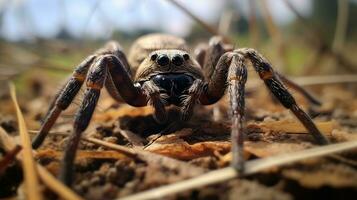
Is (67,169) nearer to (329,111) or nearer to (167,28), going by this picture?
(329,111)

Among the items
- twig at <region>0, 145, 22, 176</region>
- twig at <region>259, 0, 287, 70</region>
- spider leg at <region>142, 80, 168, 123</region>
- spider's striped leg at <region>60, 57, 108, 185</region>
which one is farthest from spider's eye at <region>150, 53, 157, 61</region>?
twig at <region>259, 0, 287, 70</region>

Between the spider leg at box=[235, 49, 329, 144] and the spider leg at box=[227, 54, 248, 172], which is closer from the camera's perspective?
the spider leg at box=[227, 54, 248, 172]

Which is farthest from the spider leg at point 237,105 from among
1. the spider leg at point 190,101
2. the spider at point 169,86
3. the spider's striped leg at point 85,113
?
the spider's striped leg at point 85,113

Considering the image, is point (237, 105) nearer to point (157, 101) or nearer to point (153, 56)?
point (157, 101)

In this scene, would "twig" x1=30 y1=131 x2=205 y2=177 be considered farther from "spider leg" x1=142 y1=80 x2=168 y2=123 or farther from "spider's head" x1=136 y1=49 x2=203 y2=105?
"spider's head" x1=136 y1=49 x2=203 y2=105

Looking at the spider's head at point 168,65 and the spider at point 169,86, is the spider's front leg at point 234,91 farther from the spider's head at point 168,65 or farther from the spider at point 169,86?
the spider's head at point 168,65

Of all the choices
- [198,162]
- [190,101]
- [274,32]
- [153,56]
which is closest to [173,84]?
[190,101]
